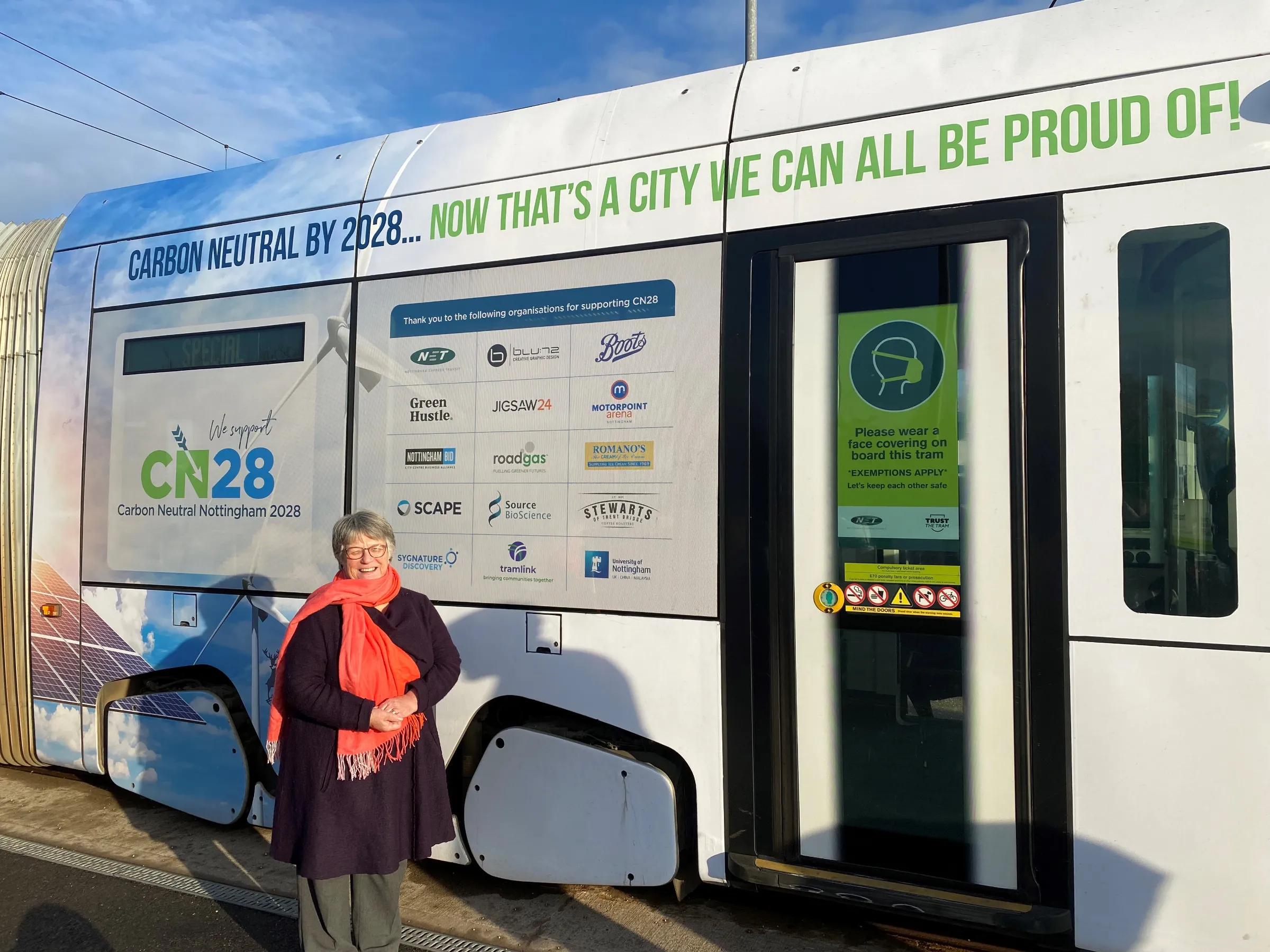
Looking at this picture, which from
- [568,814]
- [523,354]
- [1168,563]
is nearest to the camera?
[1168,563]

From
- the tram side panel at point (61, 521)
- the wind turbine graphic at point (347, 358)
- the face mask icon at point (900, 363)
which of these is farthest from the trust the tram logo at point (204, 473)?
the face mask icon at point (900, 363)

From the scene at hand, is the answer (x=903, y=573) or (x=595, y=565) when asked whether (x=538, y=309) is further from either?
(x=903, y=573)

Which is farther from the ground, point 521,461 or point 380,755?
point 521,461

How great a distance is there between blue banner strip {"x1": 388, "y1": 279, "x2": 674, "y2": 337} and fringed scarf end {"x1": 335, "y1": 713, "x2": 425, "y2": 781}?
154cm

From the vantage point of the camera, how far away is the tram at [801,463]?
279cm

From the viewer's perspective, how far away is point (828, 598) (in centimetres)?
314

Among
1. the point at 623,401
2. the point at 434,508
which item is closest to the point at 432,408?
the point at 434,508

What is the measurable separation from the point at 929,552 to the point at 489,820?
2.02 meters

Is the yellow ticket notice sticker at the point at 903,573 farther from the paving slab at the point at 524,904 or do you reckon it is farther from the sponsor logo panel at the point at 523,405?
the paving slab at the point at 524,904

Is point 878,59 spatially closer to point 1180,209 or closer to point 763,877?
point 1180,209

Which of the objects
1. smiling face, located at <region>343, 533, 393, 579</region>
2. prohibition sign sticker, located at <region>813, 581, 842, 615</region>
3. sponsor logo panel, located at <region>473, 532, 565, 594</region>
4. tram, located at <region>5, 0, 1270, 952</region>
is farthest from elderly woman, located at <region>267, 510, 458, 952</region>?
prohibition sign sticker, located at <region>813, 581, 842, 615</region>

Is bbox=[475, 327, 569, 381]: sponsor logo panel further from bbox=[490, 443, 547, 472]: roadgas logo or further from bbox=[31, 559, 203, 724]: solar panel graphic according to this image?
bbox=[31, 559, 203, 724]: solar panel graphic

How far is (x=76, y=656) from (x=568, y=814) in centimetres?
274

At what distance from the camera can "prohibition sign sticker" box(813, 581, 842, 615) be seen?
313 centimetres
